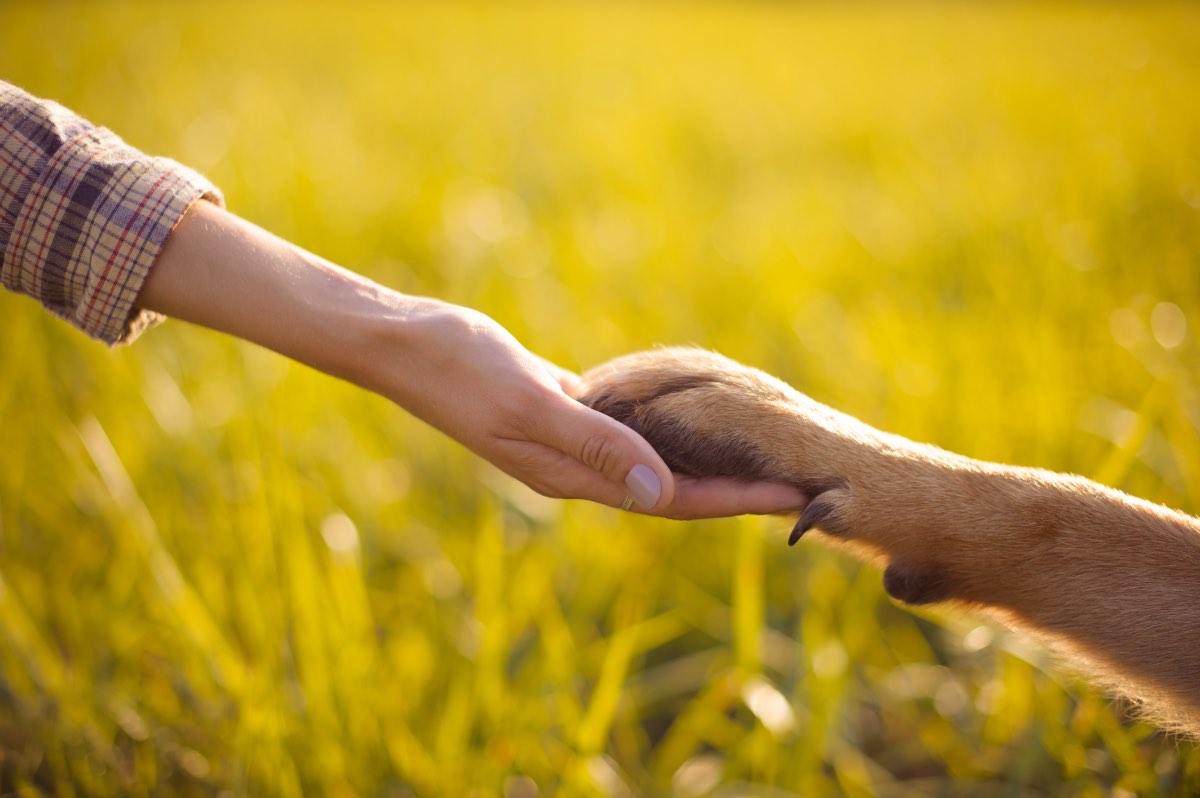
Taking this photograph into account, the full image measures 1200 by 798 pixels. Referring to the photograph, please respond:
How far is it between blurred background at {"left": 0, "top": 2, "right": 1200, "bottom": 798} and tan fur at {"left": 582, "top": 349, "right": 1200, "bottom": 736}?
1.37 feet

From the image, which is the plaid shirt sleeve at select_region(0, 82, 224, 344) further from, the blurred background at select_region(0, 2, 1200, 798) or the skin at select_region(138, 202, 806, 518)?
the blurred background at select_region(0, 2, 1200, 798)

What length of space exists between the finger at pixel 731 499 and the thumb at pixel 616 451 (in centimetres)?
5

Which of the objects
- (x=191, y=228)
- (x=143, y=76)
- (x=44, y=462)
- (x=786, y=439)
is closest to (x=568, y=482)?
(x=786, y=439)

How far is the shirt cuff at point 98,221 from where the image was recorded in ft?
3.65

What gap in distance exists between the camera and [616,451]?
3.31 ft

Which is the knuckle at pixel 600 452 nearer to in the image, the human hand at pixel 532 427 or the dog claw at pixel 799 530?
the human hand at pixel 532 427

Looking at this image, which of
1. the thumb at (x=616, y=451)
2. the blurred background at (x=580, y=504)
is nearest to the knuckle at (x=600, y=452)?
the thumb at (x=616, y=451)

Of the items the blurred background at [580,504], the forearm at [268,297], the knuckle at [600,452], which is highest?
the forearm at [268,297]

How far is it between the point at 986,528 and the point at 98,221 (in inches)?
53.5

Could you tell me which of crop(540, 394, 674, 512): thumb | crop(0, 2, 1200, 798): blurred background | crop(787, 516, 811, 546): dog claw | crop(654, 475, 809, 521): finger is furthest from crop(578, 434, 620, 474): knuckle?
crop(0, 2, 1200, 798): blurred background

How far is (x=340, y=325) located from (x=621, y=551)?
109cm

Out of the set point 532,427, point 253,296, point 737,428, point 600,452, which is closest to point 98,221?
point 253,296

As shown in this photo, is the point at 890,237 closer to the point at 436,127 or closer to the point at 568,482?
the point at 568,482

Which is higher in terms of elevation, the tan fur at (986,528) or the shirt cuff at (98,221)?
the shirt cuff at (98,221)
